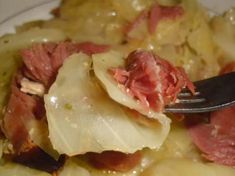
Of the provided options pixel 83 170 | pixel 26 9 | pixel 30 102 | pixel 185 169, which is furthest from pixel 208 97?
pixel 26 9

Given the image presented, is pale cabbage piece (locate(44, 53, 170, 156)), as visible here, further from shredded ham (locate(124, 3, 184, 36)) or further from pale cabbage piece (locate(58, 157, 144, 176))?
shredded ham (locate(124, 3, 184, 36))

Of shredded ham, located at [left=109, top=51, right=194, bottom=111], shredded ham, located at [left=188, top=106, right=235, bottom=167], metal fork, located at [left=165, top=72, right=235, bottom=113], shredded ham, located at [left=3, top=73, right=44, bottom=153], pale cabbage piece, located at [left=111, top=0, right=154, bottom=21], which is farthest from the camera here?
pale cabbage piece, located at [left=111, top=0, right=154, bottom=21]

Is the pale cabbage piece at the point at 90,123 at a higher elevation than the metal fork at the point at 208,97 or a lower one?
higher

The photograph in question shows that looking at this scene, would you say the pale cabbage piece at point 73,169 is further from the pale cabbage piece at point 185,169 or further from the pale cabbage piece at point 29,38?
the pale cabbage piece at point 29,38

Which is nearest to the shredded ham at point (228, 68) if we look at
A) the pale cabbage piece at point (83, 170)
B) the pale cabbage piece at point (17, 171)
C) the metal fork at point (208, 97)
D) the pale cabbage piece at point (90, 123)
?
the metal fork at point (208, 97)

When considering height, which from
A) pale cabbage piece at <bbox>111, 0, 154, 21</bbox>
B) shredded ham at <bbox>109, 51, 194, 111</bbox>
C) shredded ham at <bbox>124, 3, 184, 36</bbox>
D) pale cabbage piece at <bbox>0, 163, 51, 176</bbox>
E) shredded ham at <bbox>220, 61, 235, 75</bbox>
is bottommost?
shredded ham at <bbox>220, 61, 235, 75</bbox>

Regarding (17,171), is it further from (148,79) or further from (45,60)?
(148,79)

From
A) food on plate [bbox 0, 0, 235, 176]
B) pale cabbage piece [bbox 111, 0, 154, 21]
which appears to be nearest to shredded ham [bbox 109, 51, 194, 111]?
food on plate [bbox 0, 0, 235, 176]
